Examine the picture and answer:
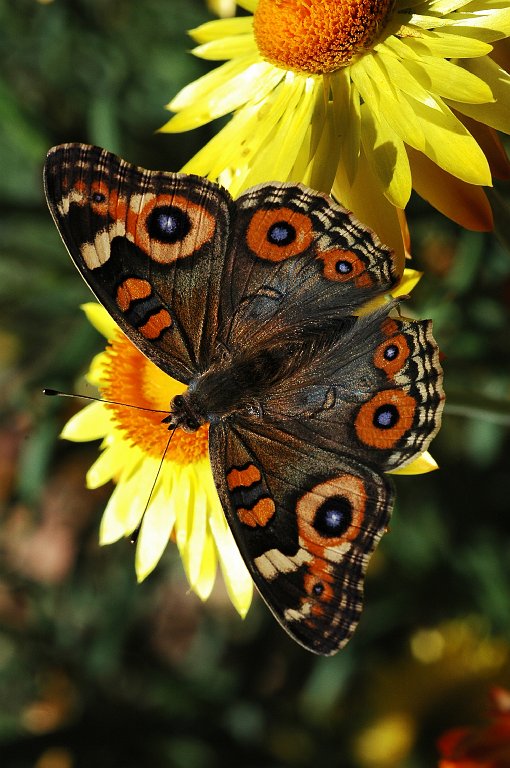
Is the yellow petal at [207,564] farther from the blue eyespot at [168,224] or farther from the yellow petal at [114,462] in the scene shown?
the blue eyespot at [168,224]

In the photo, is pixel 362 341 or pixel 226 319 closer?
pixel 362 341

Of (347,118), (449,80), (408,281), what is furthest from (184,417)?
(449,80)

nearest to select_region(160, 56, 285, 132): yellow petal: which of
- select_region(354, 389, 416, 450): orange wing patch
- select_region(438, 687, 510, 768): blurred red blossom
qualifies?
select_region(354, 389, 416, 450): orange wing patch

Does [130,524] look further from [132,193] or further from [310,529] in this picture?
[132,193]

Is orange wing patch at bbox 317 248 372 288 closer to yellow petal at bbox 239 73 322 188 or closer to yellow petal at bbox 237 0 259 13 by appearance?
yellow petal at bbox 239 73 322 188

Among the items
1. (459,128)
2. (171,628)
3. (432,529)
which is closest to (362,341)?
(459,128)

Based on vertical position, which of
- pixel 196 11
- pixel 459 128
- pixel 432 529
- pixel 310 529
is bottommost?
pixel 432 529
